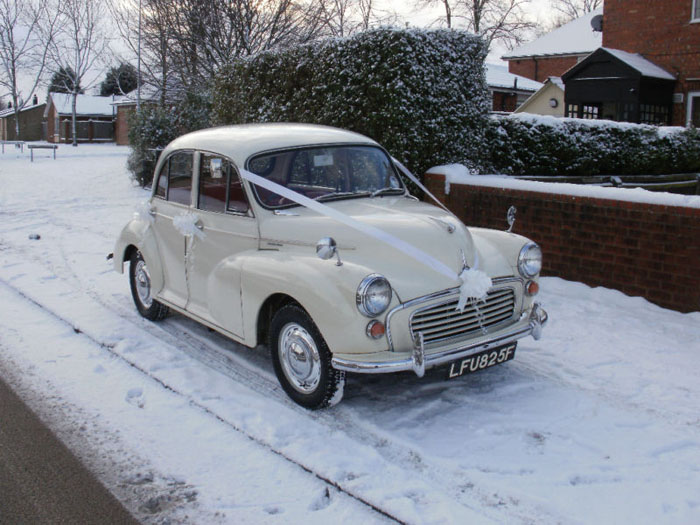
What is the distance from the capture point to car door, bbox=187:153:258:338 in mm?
5203

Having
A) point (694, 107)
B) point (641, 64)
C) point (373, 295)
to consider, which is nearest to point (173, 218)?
point (373, 295)

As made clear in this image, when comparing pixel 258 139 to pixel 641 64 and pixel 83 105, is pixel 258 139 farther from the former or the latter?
pixel 83 105

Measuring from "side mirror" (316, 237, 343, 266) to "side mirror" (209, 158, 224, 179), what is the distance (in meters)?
1.54

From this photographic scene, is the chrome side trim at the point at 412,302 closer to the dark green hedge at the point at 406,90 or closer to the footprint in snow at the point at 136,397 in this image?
the footprint in snow at the point at 136,397

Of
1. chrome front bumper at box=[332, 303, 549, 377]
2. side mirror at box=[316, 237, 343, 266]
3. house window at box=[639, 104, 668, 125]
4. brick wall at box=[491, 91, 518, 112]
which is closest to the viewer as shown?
chrome front bumper at box=[332, 303, 549, 377]

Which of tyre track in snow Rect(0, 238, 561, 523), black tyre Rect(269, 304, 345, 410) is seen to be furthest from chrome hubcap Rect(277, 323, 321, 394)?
tyre track in snow Rect(0, 238, 561, 523)

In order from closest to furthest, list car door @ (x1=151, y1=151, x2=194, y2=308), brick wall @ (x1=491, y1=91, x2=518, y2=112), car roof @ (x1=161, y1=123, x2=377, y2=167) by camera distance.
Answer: car roof @ (x1=161, y1=123, x2=377, y2=167), car door @ (x1=151, y1=151, x2=194, y2=308), brick wall @ (x1=491, y1=91, x2=518, y2=112)

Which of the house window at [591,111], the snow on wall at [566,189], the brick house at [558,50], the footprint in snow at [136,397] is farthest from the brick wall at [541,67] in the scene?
the footprint in snow at [136,397]

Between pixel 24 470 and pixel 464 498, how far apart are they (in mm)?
2558

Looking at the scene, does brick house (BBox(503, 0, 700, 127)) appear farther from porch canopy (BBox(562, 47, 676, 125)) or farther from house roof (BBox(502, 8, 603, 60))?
house roof (BBox(502, 8, 603, 60))

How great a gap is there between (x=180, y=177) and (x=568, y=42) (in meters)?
31.1

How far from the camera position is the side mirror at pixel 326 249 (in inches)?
175

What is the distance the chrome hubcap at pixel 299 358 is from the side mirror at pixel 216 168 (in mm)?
1624

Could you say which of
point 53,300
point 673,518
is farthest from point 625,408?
point 53,300
